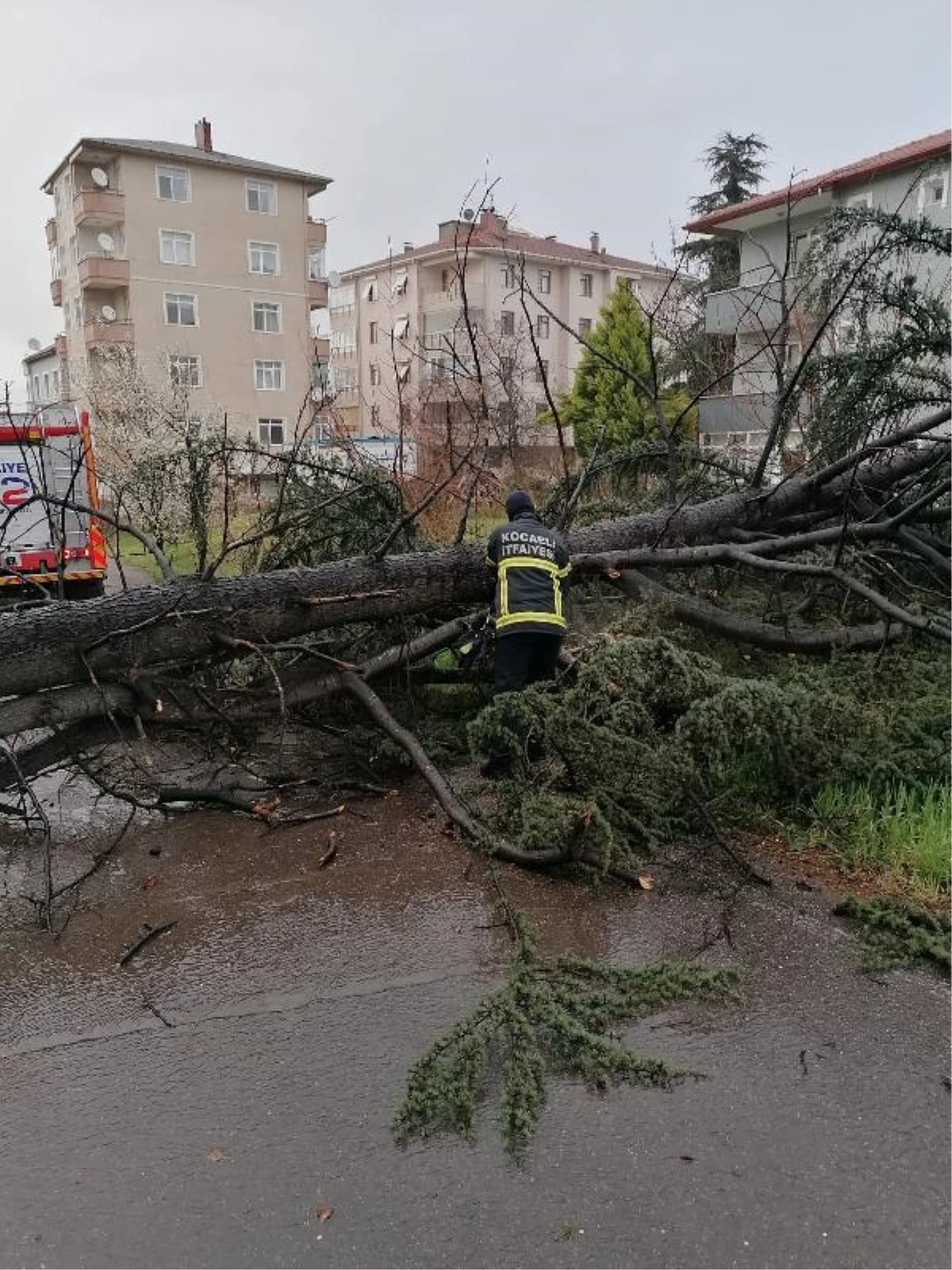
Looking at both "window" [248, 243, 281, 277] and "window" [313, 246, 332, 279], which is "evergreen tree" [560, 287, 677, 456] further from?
"window" [248, 243, 281, 277]

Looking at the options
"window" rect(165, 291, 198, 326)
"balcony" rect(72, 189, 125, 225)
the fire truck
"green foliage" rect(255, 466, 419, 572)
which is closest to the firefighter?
"green foliage" rect(255, 466, 419, 572)

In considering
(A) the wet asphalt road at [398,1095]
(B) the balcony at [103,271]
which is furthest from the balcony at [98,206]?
(A) the wet asphalt road at [398,1095]

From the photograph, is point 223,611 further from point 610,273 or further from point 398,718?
point 610,273

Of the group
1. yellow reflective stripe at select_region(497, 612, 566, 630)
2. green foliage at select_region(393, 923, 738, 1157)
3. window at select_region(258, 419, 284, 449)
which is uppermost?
window at select_region(258, 419, 284, 449)

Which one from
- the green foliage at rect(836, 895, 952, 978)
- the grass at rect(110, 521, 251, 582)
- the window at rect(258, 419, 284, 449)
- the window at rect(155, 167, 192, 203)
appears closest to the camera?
the green foliage at rect(836, 895, 952, 978)

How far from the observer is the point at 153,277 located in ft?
114

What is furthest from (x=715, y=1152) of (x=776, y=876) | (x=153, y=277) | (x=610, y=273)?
(x=610, y=273)

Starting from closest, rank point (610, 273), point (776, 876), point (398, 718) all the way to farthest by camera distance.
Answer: point (776, 876), point (398, 718), point (610, 273)

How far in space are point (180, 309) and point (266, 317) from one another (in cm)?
337

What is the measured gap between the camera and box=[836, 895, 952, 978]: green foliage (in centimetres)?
325

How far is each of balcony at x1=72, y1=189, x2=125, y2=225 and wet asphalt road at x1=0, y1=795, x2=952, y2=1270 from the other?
3570 cm

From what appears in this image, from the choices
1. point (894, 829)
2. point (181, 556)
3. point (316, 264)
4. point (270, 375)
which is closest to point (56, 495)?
point (181, 556)

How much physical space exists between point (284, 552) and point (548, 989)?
3.55 m

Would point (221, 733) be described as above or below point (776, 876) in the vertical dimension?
above
